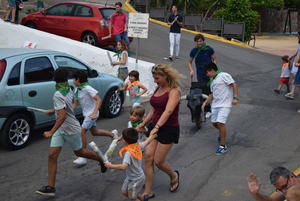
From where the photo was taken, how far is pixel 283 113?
1102 cm

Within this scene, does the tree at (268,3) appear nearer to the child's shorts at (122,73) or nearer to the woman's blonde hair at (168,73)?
the child's shorts at (122,73)

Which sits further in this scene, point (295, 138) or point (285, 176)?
point (295, 138)

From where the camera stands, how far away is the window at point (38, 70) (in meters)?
8.27

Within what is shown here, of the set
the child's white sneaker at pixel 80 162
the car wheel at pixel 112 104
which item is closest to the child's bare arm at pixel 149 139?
the child's white sneaker at pixel 80 162

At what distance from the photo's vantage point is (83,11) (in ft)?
52.2

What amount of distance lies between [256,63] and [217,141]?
415 inches

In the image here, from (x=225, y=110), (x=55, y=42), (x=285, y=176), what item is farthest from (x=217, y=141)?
(x=55, y=42)

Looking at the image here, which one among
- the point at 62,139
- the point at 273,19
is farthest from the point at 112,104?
the point at 273,19

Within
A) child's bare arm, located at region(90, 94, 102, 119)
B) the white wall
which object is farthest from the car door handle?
the white wall

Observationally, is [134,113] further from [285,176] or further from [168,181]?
[285,176]

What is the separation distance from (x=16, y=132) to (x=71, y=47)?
609 centimetres

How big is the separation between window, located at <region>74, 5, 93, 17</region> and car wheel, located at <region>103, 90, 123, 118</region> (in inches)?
241

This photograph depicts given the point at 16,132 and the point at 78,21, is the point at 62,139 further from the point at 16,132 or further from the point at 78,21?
the point at 78,21

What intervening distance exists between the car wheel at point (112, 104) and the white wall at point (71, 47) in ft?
7.47
